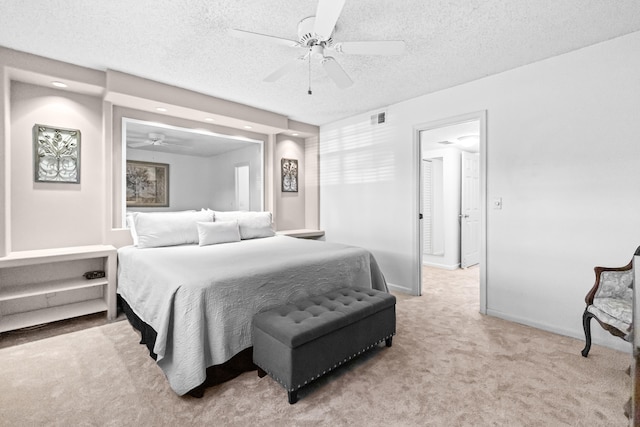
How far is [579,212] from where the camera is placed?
2.52 meters

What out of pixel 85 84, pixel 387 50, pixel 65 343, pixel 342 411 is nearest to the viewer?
pixel 342 411

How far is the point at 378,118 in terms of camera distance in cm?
409

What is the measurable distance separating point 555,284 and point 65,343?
422 cm

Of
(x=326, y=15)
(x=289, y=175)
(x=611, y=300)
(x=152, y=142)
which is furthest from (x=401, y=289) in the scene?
(x=152, y=142)

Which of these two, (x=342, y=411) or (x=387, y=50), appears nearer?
(x=342, y=411)

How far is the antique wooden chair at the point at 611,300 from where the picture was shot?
1.97m

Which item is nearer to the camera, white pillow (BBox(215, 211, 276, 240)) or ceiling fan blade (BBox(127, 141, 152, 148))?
ceiling fan blade (BBox(127, 141, 152, 148))

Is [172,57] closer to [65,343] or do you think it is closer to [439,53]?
[439,53]

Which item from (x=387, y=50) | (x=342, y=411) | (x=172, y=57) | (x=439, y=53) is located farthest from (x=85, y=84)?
(x=342, y=411)

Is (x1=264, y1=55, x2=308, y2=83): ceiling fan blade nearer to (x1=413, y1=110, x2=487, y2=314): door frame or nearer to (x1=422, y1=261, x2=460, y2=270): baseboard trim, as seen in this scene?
(x1=413, y1=110, x2=487, y2=314): door frame

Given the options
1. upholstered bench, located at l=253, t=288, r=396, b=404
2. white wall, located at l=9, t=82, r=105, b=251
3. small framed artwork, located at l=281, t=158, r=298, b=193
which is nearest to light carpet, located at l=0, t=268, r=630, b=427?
upholstered bench, located at l=253, t=288, r=396, b=404

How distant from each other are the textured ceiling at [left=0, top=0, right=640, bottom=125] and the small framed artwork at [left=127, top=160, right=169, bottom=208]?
990 millimetres

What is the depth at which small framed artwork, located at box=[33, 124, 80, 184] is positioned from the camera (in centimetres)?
288

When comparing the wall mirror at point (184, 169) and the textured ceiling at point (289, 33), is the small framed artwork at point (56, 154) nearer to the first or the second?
the wall mirror at point (184, 169)
